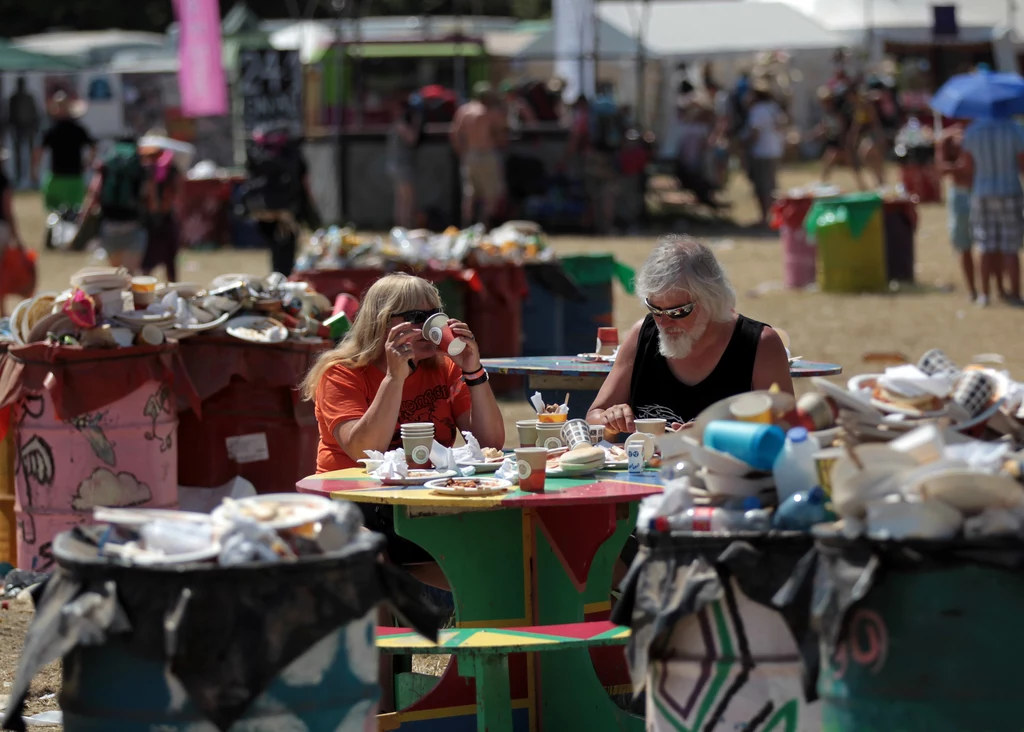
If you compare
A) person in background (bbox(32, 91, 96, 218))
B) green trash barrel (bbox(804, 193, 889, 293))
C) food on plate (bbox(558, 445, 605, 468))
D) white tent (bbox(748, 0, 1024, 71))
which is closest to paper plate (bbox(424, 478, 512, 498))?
food on plate (bbox(558, 445, 605, 468))

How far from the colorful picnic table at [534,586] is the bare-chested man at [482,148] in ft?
50.6

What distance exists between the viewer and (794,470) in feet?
10.2

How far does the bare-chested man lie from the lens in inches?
778

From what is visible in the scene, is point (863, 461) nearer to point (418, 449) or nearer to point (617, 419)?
point (418, 449)

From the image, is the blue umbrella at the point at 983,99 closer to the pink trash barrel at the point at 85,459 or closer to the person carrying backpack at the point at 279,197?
the person carrying backpack at the point at 279,197

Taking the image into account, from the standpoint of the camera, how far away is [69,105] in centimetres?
1872

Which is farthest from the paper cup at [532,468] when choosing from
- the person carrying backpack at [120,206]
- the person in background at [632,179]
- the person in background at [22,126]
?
the person in background at [22,126]

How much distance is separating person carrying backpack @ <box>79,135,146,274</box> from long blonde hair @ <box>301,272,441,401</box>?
8.49 meters

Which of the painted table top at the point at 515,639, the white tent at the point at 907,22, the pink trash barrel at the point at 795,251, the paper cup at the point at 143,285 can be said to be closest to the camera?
the painted table top at the point at 515,639

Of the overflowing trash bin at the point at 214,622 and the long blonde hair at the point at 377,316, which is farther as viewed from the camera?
the long blonde hair at the point at 377,316

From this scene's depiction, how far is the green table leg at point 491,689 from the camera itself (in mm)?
4211

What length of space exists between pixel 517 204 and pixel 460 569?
17139mm

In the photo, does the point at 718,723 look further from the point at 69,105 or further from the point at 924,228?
the point at 924,228

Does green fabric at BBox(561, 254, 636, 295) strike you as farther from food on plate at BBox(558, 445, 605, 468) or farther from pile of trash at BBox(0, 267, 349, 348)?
food on plate at BBox(558, 445, 605, 468)
